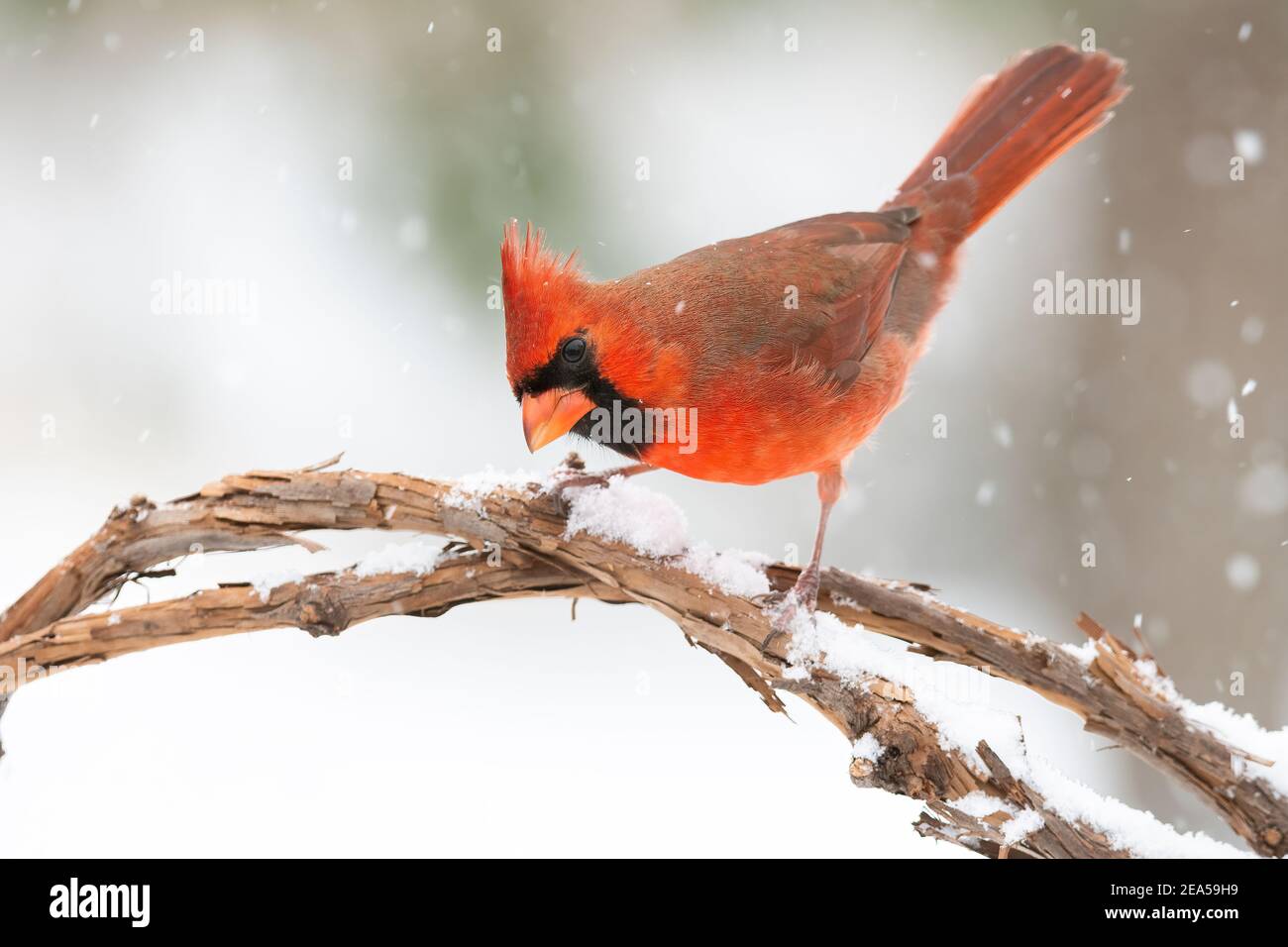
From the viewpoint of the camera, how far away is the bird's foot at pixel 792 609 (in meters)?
1.58

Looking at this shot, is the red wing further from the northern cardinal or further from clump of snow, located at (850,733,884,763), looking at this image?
clump of snow, located at (850,733,884,763)

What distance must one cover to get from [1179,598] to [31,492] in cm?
325

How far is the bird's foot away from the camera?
1582 mm

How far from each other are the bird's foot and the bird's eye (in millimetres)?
479

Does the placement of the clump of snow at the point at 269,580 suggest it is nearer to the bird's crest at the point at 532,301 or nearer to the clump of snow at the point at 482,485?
the clump of snow at the point at 482,485

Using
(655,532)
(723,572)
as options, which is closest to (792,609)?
(723,572)

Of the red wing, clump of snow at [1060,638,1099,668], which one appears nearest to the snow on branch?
clump of snow at [1060,638,1099,668]

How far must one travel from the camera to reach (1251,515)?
2.97 metres

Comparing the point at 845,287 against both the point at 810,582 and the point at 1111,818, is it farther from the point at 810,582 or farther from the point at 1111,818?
the point at 1111,818

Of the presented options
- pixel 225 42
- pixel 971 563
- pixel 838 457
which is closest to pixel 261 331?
pixel 225 42

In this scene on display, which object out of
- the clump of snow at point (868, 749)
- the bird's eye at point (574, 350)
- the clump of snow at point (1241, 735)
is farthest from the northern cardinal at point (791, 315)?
the clump of snow at point (1241, 735)

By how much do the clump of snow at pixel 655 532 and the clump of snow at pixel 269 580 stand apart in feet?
1.41
